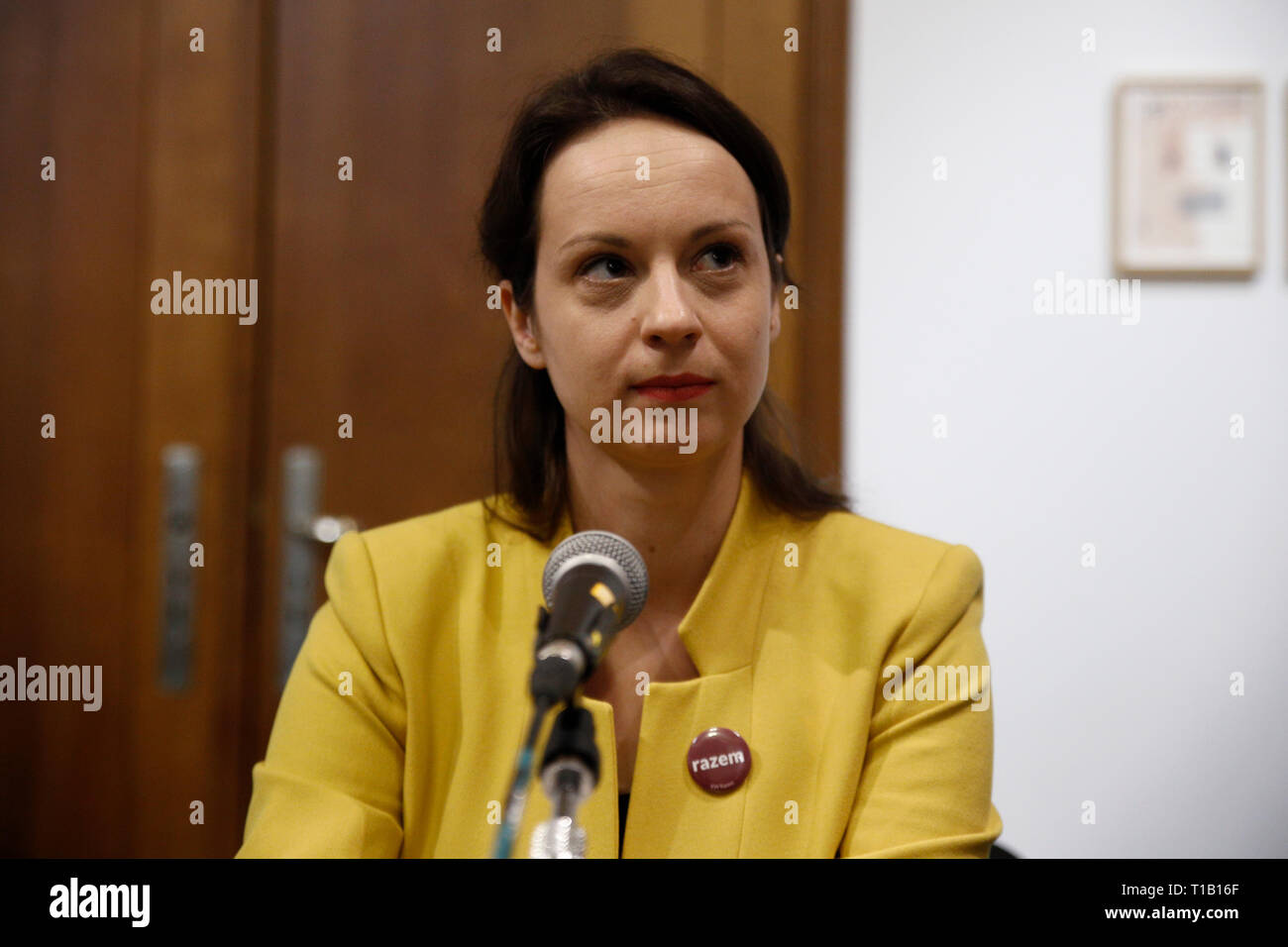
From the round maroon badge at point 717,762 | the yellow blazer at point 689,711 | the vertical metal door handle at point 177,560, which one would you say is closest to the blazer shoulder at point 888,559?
the yellow blazer at point 689,711

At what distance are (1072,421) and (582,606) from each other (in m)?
Answer: 1.22

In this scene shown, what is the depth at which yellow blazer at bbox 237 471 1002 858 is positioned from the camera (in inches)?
40.0

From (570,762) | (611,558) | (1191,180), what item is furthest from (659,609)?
(1191,180)

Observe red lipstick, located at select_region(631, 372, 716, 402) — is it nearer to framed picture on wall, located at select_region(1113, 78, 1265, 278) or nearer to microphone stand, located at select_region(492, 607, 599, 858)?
microphone stand, located at select_region(492, 607, 599, 858)

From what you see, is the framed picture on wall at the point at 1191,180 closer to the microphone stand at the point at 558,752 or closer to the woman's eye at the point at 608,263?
the woman's eye at the point at 608,263

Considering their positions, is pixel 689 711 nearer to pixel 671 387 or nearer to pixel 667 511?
pixel 667 511

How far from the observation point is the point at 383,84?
1604 mm

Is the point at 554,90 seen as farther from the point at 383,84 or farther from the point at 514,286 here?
the point at 383,84

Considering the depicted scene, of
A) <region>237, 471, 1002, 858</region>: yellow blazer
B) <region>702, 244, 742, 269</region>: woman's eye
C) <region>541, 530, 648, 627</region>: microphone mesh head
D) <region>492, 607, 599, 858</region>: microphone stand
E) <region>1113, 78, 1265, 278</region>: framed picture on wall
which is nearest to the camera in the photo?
<region>492, 607, 599, 858</region>: microphone stand

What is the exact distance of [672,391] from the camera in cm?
108

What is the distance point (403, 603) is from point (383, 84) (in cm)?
94

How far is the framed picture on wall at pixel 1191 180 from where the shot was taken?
1.53 meters

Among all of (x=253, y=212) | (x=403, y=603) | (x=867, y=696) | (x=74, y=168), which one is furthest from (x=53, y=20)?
(x=867, y=696)

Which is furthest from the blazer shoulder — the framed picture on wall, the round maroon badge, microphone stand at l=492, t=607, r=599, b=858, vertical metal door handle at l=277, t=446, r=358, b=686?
vertical metal door handle at l=277, t=446, r=358, b=686
